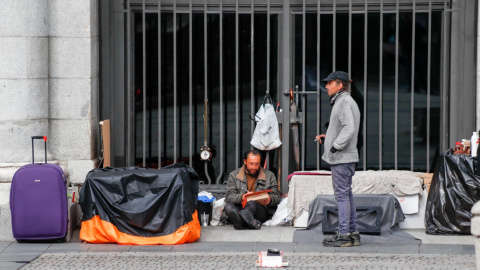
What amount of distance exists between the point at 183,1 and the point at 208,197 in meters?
2.34

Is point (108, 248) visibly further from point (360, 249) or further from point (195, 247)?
point (360, 249)

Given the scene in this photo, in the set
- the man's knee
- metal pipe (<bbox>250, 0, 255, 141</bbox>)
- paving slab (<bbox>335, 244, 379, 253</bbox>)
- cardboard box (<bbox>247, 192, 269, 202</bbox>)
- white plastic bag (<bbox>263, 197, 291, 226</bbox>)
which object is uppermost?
metal pipe (<bbox>250, 0, 255, 141</bbox>)

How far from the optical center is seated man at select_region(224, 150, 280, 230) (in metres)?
10.9

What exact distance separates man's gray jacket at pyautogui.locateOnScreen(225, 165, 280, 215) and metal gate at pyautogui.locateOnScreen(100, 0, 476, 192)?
22.3 inches

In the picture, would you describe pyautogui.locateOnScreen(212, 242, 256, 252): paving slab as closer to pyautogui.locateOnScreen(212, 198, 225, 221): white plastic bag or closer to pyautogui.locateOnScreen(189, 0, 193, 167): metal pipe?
pyautogui.locateOnScreen(212, 198, 225, 221): white plastic bag

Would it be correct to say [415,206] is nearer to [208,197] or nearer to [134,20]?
[208,197]

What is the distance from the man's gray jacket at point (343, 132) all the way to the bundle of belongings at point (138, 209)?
1.62 metres

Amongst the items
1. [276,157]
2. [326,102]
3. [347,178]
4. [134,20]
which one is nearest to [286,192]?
[276,157]

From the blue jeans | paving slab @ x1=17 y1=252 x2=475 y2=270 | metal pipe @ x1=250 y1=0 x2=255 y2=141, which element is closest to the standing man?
the blue jeans

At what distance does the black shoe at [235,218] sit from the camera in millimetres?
10914

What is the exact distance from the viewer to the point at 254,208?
11008 millimetres

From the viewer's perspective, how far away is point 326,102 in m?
11.9

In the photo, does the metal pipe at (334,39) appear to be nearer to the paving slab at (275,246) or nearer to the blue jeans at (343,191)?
the blue jeans at (343,191)

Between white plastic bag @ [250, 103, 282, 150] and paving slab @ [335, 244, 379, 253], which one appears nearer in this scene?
paving slab @ [335, 244, 379, 253]
